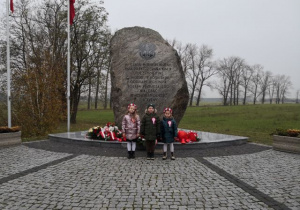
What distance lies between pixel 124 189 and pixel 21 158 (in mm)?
4287

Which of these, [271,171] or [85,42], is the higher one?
[85,42]

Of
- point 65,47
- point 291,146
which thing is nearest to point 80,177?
point 291,146

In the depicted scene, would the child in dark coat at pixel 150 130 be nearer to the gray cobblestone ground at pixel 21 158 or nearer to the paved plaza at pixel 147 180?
the paved plaza at pixel 147 180

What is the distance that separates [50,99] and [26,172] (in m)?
8.74

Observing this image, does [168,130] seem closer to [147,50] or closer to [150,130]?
[150,130]

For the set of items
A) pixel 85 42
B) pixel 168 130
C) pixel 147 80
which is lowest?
pixel 168 130

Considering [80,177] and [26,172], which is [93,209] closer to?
[80,177]

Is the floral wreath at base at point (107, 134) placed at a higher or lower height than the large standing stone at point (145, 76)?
lower

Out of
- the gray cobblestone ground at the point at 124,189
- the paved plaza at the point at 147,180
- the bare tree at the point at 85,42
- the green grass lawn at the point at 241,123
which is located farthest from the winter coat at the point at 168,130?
the bare tree at the point at 85,42

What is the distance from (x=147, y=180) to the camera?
557 centimetres

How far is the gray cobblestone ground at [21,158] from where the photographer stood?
21.3ft

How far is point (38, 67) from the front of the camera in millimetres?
14594

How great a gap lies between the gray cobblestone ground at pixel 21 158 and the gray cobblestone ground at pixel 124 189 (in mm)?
721

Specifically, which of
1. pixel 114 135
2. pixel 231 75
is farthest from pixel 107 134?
pixel 231 75
